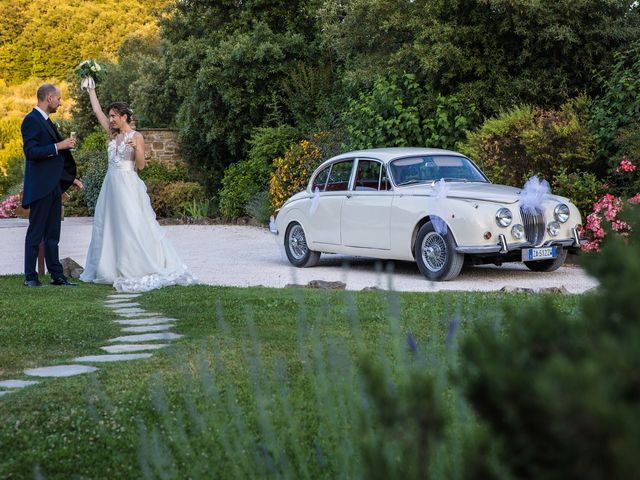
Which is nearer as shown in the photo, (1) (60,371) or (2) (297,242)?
(1) (60,371)

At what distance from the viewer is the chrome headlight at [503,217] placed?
10273 mm

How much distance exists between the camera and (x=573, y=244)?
10.9 m

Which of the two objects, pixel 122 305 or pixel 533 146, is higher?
pixel 533 146

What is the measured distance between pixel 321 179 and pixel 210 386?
9.48 metres

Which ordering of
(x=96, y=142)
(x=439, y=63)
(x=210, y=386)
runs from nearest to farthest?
1. (x=210, y=386)
2. (x=439, y=63)
3. (x=96, y=142)

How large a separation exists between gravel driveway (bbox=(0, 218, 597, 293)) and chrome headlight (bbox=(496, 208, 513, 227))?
66 cm

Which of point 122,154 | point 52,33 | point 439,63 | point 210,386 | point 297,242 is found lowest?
point 210,386

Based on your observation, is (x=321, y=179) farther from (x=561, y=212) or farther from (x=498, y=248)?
(x=561, y=212)

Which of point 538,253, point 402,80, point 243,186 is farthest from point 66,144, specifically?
point 243,186

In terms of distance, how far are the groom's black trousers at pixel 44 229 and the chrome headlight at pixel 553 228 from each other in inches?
208

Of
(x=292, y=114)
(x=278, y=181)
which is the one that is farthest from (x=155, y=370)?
(x=292, y=114)

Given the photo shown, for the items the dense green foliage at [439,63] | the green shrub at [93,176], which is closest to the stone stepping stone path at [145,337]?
the dense green foliage at [439,63]

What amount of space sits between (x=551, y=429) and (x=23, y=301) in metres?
8.03

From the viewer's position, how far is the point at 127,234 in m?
10.6
